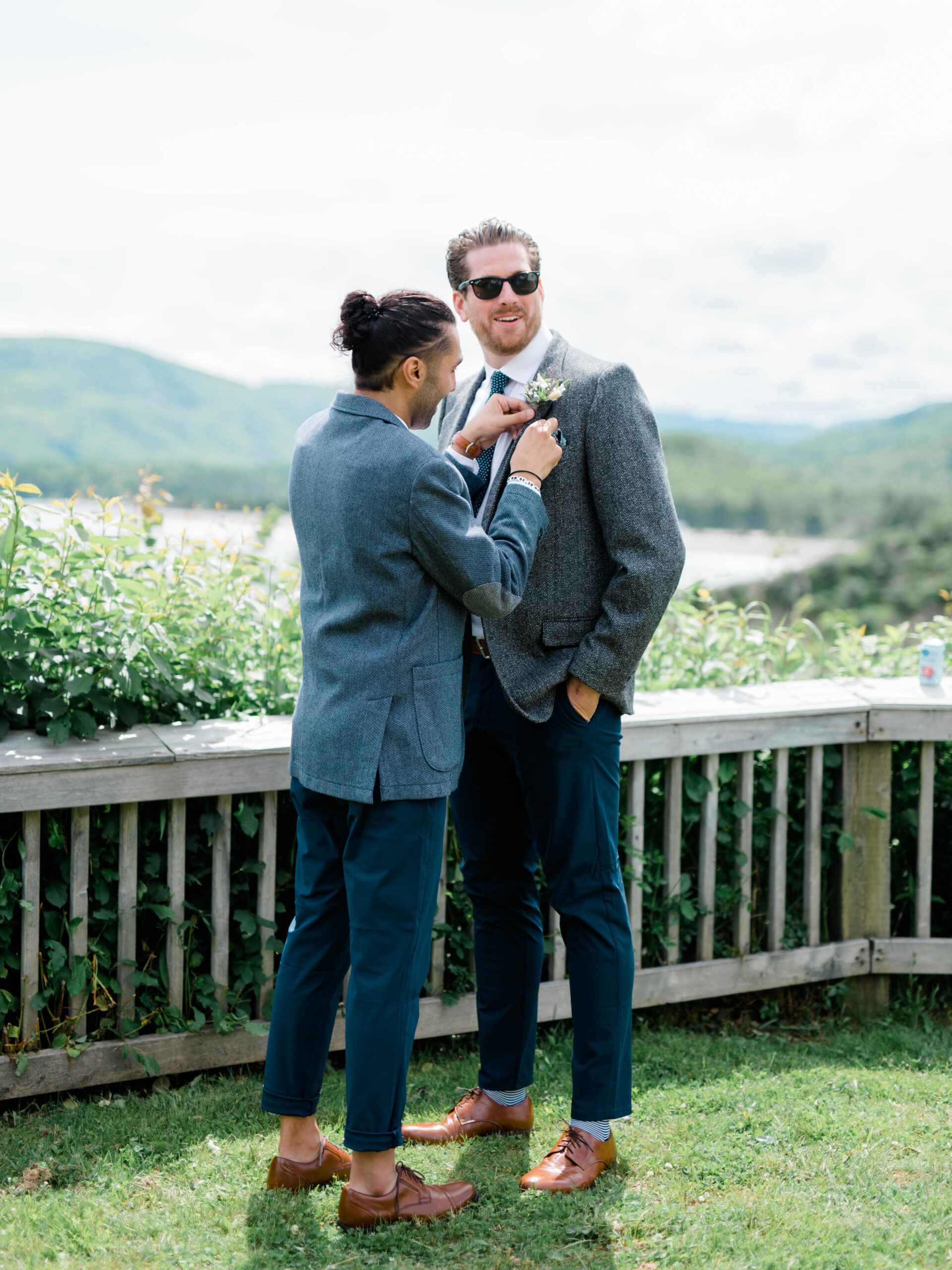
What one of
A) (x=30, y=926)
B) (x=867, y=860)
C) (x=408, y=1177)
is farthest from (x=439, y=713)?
(x=867, y=860)

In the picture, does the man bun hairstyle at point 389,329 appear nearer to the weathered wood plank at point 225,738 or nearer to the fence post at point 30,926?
the weathered wood plank at point 225,738

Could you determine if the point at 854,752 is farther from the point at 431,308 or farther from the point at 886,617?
the point at 886,617

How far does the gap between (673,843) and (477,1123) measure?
3.47ft

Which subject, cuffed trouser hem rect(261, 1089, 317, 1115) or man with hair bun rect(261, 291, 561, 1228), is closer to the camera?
man with hair bun rect(261, 291, 561, 1228)

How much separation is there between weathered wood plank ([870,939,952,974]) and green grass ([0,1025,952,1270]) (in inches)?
15.1

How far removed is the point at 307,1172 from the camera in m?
2.37

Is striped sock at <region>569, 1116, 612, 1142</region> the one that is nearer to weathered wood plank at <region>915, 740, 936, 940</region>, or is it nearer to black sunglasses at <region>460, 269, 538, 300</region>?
weathered wood plank at <region>915, 740, 936, 940</region>

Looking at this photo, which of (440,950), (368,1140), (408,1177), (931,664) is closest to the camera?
(368,1140)

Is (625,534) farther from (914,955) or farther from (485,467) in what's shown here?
(914,955)

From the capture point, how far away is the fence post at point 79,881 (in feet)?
9.00

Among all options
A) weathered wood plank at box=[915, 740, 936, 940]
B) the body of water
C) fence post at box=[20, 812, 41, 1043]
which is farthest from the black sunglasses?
weathered wood plank at box=[915, 740, 936, 940]

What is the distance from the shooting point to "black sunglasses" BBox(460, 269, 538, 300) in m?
2.46

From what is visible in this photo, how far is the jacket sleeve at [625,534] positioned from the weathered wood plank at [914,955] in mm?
1705

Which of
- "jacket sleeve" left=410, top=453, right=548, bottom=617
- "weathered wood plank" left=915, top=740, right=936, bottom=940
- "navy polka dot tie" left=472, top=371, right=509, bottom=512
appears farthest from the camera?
"weathered wood plank" left=915, top=740, right=936, bottom=940
